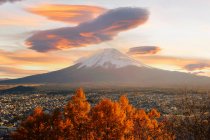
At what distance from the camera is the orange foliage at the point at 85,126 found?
3543 inches

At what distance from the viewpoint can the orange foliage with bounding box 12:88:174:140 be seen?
90.0 m

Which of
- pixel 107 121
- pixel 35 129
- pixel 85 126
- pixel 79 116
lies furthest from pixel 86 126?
pixel 35 129

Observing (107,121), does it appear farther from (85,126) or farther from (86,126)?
(85,126)

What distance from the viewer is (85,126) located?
300 ft

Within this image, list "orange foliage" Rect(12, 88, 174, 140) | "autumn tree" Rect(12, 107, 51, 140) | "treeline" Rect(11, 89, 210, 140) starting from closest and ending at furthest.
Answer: "treeline" Rect(11, 89, 210, 140) < "orange foliage" Rect(12, 88, 174, 140) < "autumn tree" Rect(12, 107, 51, 140)

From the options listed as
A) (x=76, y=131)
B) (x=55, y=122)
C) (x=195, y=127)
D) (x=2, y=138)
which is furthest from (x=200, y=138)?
(x=2, y=138)

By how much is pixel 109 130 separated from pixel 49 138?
45.5 ft

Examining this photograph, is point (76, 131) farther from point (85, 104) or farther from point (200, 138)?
point (200, 138)

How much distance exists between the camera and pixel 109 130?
94188 mm

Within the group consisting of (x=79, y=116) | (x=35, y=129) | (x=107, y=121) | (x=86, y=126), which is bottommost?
(x=35, y=129)

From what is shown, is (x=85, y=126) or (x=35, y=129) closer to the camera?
(x=85, y=126)

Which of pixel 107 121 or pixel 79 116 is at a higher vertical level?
pixel 79 116

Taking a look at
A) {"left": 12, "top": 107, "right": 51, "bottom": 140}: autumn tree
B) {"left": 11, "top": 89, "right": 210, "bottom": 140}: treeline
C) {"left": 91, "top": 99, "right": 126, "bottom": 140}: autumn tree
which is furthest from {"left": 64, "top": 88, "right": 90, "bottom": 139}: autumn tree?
{"left": 12, "top": 107, "right": 51, "bottom": 140}: autumn tree

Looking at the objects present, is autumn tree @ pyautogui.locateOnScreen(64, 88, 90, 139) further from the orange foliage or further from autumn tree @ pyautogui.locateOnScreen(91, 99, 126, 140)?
autumn tree @ pyautogui.locateOnScreen(91, 99, 126, 140)
